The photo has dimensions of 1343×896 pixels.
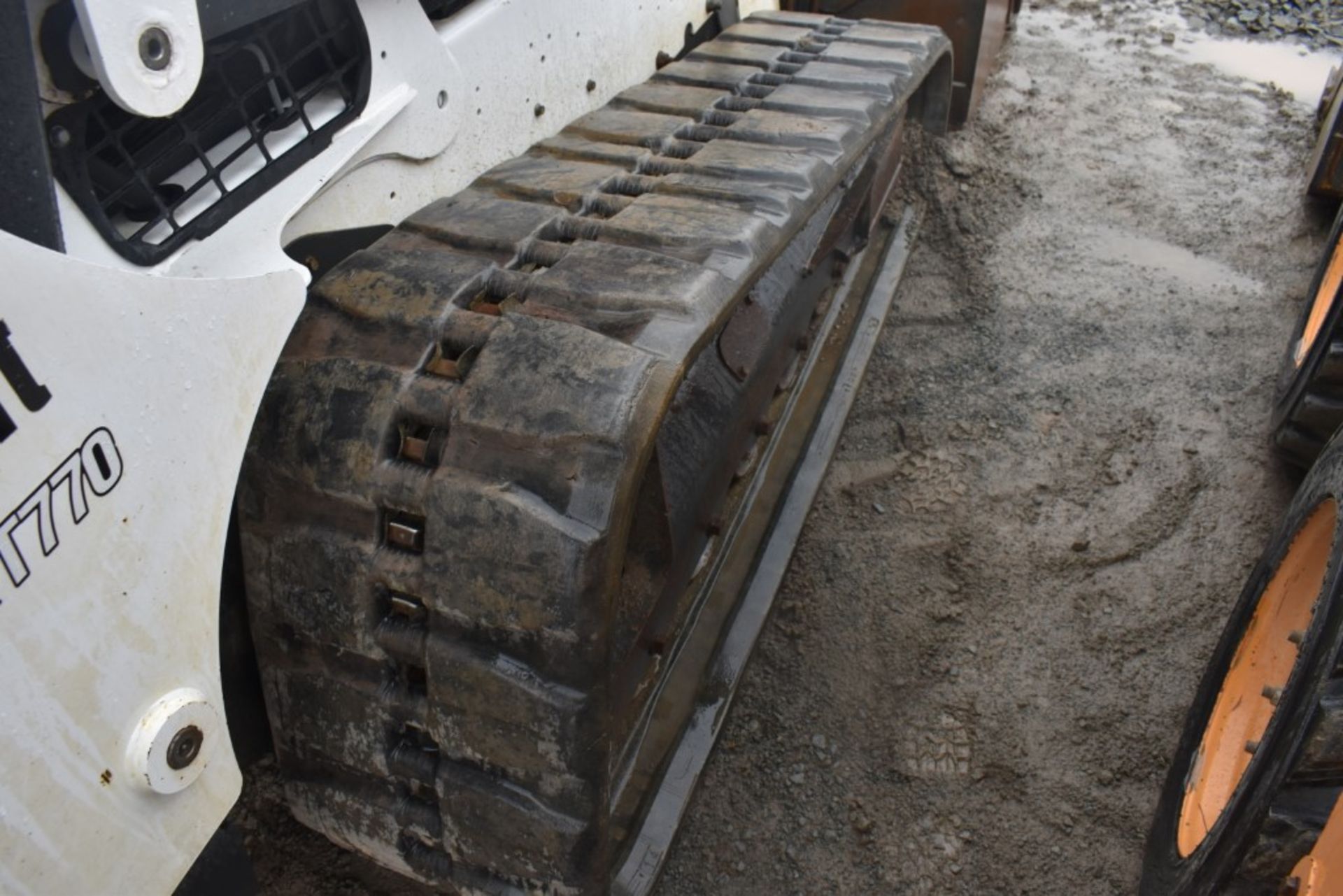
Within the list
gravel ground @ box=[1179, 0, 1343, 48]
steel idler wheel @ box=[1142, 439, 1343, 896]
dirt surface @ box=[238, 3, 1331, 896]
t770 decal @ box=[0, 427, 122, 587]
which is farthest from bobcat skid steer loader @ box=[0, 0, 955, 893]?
gravel ground @ box=[1179, 0, 1343, 48]

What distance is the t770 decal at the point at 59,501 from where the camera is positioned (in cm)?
98

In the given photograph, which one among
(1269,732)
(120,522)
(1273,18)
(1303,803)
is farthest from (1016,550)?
(1273,18)

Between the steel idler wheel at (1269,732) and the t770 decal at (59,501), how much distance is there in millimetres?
1427

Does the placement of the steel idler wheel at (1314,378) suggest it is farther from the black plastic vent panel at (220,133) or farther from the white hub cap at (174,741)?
the white hub cap at (174,741)

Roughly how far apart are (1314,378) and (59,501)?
Result: 8.61 feet

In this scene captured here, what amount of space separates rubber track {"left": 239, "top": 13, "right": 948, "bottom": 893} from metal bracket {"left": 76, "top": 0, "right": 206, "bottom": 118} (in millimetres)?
394

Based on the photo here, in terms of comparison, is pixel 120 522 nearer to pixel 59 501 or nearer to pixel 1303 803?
pixel 59 501

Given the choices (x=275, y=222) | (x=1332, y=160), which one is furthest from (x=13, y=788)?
(x=1332, y=160)

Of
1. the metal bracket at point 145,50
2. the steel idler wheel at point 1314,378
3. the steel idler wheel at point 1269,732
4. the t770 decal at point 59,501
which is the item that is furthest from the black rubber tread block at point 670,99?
the steel idler wheel at point 1314,378

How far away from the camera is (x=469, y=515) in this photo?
1300 millimetres

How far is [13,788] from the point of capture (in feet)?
3.37

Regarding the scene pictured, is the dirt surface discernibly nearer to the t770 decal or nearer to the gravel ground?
the t770 decal

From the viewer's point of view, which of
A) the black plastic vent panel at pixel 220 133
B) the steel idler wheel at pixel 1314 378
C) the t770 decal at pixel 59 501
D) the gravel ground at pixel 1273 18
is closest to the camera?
the t770 decal at pixel 59 501

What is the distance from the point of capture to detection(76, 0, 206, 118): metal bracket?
1.07m
